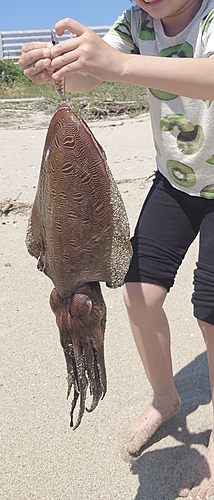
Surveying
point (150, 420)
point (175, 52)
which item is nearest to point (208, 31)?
point (175, 52)

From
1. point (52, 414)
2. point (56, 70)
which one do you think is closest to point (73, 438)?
point (52, 414)

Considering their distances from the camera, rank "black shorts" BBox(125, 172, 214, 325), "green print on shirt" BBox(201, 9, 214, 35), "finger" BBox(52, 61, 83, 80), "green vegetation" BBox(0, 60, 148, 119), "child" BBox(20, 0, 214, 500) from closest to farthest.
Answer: "finger" BBox(52, 61, 83, 80) → "green print on shirt" BBox(201, 9, 214, 35) → "child" BBox(20, 0, 214, 500) → "black shorts" BBox(125, 172, 214, 325) → "green vegetation" BBox(0, 60, 148, 119)

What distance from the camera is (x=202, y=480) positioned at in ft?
7.84

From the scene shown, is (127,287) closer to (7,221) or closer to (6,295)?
(6,295)

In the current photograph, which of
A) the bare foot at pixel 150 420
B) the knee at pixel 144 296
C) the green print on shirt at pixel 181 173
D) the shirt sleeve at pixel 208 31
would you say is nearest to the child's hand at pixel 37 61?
the shirt sleeve at pixel 208 31

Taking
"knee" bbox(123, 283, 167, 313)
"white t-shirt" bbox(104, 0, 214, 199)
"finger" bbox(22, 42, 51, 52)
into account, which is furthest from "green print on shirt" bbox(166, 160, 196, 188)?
"finger" bbox(22, 42, 51, 52)

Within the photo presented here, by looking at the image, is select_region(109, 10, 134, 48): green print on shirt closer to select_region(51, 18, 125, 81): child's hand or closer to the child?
the child

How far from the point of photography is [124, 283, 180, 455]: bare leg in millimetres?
2434

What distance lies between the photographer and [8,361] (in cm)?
331

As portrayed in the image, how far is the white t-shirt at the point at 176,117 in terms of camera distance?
86.4 inches

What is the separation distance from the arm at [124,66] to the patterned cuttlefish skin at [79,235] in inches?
4.9

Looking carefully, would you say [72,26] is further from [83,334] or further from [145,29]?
[83,334]

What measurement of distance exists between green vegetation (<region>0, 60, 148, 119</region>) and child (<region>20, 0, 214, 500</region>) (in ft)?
24.0

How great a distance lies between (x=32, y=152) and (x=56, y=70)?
6.61 meters
